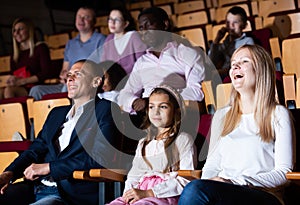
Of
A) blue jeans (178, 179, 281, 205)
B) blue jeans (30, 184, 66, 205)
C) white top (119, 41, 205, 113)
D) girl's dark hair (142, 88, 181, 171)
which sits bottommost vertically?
blue jeans (30, 184, 66, 205)

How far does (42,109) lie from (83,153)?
37 centimetres

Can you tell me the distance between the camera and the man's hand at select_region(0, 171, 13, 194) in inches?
37.4

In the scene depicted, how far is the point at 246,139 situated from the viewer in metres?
0.82

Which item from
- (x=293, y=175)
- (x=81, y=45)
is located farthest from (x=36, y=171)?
(x=81, y=45)

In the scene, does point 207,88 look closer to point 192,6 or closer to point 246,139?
point 246,139

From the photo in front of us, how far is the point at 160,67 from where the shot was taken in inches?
46.9

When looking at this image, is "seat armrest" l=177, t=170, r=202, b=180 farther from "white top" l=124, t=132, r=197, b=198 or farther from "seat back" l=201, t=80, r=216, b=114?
"seat back" l=201, t=80, r=216, b=114

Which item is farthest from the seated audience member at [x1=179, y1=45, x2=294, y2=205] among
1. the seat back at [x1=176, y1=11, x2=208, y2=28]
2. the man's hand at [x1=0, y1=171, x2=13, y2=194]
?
the seat back at [x1=176, y1=11, x2=208, y2=28]

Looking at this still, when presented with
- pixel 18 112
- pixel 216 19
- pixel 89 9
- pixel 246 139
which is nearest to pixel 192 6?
pixel 216 19

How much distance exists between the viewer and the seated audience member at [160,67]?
113cm

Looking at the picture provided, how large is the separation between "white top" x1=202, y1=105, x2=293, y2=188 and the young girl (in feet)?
0.17

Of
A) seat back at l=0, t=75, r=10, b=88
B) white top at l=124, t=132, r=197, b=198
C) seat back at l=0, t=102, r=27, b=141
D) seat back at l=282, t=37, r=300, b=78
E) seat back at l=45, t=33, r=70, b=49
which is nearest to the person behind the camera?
white top at l=124, t=132, r=197, b=198

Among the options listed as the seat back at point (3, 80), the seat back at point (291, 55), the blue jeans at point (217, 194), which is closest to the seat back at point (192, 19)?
the seat back at point (3, 80)

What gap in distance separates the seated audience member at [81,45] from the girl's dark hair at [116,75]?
1.10 ft
